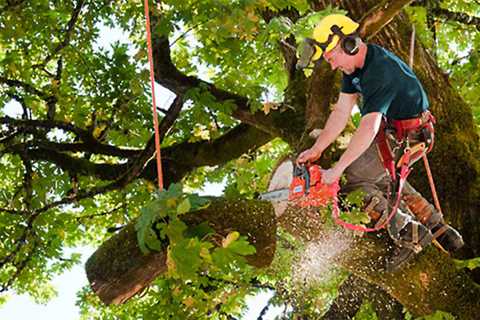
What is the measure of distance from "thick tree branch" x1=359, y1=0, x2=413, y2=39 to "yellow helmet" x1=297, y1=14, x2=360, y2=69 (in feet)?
1.26

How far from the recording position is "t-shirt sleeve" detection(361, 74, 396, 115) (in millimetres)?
4016

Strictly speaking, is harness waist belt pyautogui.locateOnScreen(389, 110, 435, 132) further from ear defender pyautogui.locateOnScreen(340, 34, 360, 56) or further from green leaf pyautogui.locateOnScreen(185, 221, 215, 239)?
green leaf pyautogui.locateOnScreen(185, 221, 215, 239)

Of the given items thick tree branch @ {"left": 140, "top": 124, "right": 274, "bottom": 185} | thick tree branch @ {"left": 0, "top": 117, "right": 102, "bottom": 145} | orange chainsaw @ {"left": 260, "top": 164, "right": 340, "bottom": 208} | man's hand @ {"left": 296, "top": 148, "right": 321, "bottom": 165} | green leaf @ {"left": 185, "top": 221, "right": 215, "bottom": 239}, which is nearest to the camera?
green leaf @ {"left": 185, "top": 221, "right": 215, "bottom": 239}

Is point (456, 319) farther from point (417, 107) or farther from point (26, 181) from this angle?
point (26, 181)

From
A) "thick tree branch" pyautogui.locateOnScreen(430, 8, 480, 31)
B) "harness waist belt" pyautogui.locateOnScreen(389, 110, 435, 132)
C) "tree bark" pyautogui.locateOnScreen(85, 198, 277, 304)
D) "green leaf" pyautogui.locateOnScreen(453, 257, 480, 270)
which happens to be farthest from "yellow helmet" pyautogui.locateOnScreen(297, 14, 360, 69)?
"thick tree branch" pyautogui.locateOnScreen(430, 8, 480, 31)

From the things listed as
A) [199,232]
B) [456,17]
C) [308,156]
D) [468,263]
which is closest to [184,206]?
[199,232]

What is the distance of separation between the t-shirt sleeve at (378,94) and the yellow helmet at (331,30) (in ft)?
0.99

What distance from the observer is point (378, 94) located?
4.06 metres

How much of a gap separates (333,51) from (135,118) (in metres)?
3.99

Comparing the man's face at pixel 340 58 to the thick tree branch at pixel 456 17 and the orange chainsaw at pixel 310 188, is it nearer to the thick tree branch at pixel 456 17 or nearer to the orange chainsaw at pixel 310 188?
the orange chainsaw at pixel 310 188

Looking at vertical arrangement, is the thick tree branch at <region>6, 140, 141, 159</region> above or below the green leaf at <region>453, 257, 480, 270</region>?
above

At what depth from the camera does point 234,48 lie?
17.0 ft

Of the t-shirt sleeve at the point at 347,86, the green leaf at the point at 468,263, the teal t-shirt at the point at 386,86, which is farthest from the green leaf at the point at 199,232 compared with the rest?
the green leaf at the point at 468,263

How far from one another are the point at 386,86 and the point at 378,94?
7 centimetres
